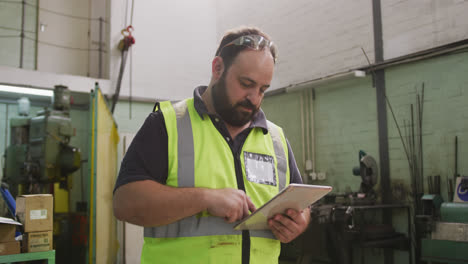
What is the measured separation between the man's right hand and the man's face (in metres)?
0.29

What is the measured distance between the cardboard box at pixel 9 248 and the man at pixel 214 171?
1.54 meters

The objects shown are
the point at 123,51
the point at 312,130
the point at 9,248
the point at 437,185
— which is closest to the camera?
the point at 9,248

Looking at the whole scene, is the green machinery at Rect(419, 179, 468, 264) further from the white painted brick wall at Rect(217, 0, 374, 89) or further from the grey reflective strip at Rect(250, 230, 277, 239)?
the grey reflective strip at Rect(250, 230, 277, 239)

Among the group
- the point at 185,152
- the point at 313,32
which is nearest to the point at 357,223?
the point at 313,32

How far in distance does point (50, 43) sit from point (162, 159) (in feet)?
19.4

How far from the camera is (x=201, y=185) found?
1.09m

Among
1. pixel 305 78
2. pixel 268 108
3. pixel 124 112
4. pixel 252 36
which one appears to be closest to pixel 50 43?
pixel 124 112

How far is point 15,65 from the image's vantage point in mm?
5730

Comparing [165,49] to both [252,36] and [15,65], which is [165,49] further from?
[252,36]

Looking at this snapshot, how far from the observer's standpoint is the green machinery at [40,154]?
4.32m

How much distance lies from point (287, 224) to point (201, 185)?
29 cm

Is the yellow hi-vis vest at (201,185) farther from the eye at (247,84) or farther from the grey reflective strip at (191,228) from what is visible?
the eye at (247,84)

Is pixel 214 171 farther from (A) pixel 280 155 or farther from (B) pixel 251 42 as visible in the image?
(B) pixel 251 42

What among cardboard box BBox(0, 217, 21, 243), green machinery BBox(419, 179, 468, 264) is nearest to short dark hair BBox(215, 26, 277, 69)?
cardboard box BBox(0, 217, 21, 243)
